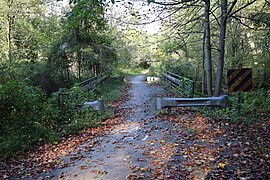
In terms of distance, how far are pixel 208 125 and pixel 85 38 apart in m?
13.0

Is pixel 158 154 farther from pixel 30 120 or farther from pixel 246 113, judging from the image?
pixel 30 120

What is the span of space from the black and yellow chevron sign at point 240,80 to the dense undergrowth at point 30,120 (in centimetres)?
464

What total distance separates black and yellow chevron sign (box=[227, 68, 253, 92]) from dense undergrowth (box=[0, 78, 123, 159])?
4.64 m

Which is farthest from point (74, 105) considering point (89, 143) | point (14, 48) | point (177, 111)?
point (14, 48)

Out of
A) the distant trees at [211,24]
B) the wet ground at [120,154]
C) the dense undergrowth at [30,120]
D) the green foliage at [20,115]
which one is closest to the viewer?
the wet ground at [120,154]

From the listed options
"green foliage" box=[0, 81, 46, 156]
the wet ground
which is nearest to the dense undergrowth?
"green foliage" box=[0, 81, 46, 156]

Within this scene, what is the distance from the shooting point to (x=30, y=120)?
25.3ft

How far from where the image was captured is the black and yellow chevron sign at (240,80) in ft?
24.5

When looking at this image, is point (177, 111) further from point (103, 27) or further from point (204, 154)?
point (103, 27)

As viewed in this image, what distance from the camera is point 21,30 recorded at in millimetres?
22984

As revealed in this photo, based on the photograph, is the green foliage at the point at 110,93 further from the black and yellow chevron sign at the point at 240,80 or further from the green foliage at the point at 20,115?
the black and yellow chevron sign at the point at 240,80

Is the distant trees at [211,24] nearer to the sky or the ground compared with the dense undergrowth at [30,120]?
nearer to the sky

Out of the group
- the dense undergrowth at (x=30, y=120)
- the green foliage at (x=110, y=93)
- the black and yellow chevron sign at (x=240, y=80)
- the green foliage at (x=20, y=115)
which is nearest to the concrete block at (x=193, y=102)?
the black and yellow chevron sign at (x=240, y=80)

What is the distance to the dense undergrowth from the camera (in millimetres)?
6973
